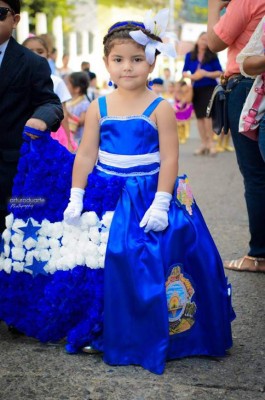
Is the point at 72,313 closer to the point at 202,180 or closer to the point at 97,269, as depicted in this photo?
the point at 97,269

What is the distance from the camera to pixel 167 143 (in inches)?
127

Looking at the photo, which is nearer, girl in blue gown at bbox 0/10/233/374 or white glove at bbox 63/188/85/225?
girl in blue gown at bbox 0/10/233/374

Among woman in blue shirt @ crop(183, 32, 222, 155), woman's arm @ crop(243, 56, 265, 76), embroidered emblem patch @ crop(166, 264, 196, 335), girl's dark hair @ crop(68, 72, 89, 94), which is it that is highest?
woman's arm @ crop(243, 56, 265, 76)

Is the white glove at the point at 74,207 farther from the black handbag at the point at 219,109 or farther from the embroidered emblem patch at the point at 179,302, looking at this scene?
the black handbag at the point at 219,109

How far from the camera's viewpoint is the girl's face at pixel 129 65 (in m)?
3.23

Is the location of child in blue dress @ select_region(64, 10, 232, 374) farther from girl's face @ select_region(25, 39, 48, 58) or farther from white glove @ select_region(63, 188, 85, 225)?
girl's face @ select_region(25, 39, 48, 58)

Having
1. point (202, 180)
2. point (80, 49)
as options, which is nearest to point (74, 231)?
point (202, 180)

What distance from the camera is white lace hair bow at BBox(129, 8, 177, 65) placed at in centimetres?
320

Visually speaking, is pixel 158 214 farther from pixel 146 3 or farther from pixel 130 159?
pixel 146 3

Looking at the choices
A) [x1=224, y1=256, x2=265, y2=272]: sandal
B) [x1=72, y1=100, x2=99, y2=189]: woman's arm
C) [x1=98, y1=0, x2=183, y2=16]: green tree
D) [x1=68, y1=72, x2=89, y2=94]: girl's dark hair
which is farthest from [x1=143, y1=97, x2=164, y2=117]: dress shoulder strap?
[x1=98, y1=0, x2=183, y2=16]: green tree

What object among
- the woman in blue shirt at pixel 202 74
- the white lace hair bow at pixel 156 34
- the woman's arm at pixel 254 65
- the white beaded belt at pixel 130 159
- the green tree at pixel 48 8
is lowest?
the green tree at pixel 48 8

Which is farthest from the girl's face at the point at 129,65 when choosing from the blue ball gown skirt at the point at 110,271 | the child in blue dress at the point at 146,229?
the blue ball gown skirt at the point at 110,271

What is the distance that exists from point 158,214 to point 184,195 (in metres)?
0.30

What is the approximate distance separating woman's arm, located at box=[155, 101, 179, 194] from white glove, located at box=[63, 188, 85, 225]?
364mm
